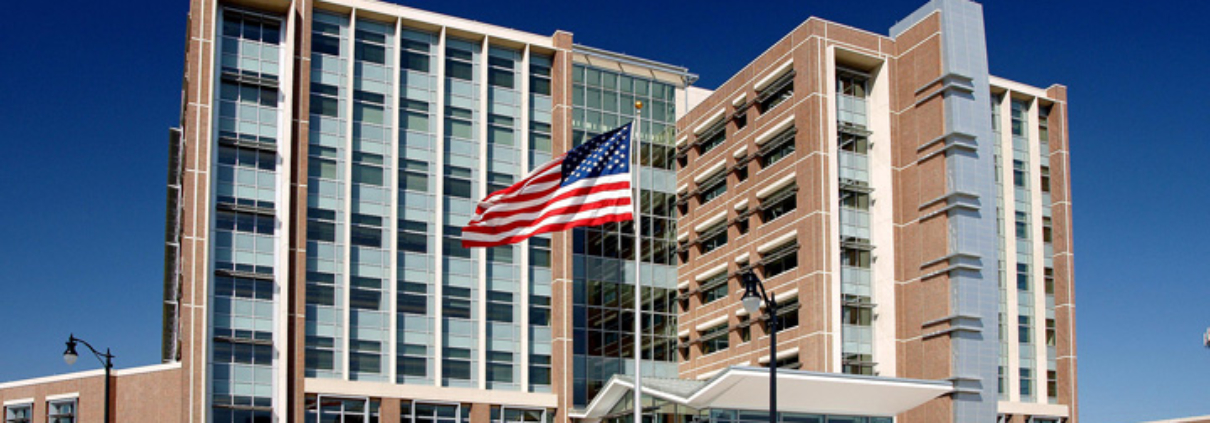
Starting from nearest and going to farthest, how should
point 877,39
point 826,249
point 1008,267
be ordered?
point 826,249 < point 877,39 < point 1008,267

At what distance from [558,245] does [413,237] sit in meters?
6.56

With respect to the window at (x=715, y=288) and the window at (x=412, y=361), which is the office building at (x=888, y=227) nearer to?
the window at (x=715, y=288)

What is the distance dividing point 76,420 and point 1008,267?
4278cm

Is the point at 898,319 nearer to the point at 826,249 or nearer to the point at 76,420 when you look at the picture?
the point at 826,249

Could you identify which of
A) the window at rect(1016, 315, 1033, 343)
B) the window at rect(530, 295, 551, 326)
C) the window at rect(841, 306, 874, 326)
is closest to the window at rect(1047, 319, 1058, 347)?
the window at rect(1016, 315, 1033, 343)

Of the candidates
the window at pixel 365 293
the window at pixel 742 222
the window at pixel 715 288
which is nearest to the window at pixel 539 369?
the window at pixel 365 293

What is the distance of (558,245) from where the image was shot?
185 feet

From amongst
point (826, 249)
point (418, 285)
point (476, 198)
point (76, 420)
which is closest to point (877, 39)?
point (826, 249)

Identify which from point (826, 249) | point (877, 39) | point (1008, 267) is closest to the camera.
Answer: point (826, 249)

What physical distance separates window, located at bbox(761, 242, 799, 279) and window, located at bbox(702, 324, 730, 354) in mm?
4073

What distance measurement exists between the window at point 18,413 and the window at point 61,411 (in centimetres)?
147

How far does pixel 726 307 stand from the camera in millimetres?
58125

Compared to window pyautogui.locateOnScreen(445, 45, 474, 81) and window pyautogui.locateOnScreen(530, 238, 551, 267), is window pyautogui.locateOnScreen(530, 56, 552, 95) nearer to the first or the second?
window pyautogui.locateOnScreen(445, 45, 474, 81)

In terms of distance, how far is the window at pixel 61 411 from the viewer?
2106 inches
